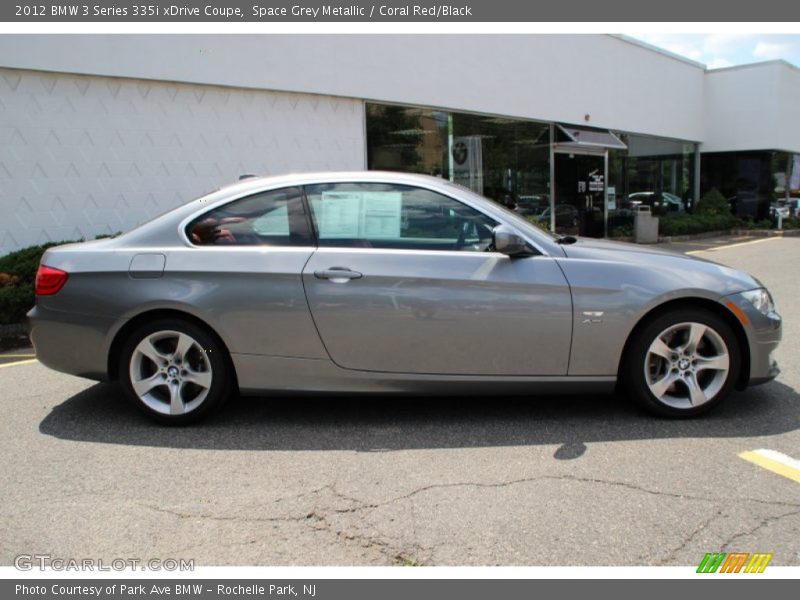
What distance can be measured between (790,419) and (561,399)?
1.44m

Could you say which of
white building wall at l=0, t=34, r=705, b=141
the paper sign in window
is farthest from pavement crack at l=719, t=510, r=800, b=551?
white building wall at l=0, t=34, r=705, b=141

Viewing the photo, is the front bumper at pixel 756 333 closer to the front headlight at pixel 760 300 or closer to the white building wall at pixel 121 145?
the front headlight at pixel 760 300

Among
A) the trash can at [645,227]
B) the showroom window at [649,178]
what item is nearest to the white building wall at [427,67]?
→ the showroom window at [649,178]

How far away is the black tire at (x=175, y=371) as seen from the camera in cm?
402

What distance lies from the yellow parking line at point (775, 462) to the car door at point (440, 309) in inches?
44.1

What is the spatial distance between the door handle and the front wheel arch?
1747 millimetres

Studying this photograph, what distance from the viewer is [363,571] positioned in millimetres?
2607

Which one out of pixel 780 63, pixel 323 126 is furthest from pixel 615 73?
pixel 323 126

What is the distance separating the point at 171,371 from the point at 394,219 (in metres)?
1.73

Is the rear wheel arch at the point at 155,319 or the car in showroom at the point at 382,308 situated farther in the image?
the rear wheel arch at the point at 155,319

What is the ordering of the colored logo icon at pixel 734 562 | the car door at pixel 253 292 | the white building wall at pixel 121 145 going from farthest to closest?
the white building wall at pixel 121 145 < the car door at pixel 253 292 < the colored logo icon at pixel 734 562

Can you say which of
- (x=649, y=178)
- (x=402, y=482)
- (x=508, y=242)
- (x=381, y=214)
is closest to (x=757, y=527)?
(x=402, y=482)

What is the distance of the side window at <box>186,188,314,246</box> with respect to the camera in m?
4.10

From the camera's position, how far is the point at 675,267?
13.3ft
